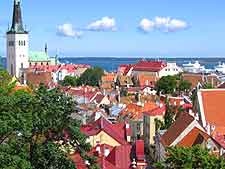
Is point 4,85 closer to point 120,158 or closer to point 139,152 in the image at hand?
point 139,152

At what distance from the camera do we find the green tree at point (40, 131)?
1695cm

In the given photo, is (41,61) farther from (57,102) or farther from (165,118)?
(57,102)

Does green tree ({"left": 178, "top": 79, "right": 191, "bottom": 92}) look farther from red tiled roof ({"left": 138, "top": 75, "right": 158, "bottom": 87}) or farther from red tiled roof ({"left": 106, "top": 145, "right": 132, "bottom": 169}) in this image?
red tiled roof ({"left": 106, "top": 145, "right": 132, "bottom": 169})

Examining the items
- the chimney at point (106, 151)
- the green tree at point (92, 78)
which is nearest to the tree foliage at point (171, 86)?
the green tree at point (92, 78)

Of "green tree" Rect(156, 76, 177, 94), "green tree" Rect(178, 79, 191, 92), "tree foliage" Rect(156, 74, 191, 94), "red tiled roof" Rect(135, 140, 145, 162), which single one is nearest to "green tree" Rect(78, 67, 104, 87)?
"tree foliage" Rect(156, 74, 191, 94)

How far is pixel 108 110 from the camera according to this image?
57.3 metres

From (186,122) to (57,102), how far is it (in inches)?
688

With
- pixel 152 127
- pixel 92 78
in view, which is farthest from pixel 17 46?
pixel 152 127

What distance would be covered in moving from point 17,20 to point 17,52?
7.87m

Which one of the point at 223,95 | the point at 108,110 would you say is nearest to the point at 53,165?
the point at 223,95

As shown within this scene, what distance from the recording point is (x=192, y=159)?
19.9 m

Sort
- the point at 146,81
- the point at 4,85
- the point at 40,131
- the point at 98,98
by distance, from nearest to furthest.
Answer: the point at 40,131
the point at 4,85
the point at 98,98
the point at 146,81

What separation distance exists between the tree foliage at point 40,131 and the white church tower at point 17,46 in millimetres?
102031

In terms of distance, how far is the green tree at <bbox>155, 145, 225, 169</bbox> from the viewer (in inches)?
773
